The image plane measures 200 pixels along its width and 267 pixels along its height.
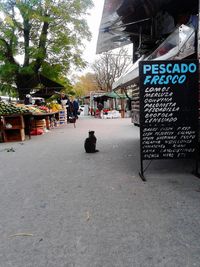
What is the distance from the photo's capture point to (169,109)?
411cm

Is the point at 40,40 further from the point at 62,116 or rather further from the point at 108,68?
the point at 108,68

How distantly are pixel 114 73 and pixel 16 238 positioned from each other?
44533mm

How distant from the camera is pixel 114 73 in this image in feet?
148

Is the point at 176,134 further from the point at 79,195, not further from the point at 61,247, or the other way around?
the point at 61,247

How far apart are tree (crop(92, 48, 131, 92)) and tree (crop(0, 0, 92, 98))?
25.3 m

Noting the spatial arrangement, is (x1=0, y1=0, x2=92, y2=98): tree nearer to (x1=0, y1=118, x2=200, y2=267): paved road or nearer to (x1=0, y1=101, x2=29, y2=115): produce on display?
(x1=0, y1=101, x2=29, y2=115): produce on display

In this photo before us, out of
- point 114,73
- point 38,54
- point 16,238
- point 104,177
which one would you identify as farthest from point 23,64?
point 114,73

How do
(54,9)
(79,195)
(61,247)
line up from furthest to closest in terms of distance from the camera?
1. (54,9)
2. (79,195)
3. (61,247)

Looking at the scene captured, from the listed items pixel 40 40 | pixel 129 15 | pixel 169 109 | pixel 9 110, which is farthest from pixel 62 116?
pixel 169 109

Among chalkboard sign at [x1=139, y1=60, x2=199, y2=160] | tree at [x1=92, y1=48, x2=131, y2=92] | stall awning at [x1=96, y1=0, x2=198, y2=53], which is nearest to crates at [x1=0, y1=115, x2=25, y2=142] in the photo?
stall awning at [x1=96, y1=0, x2=198, y2=53]

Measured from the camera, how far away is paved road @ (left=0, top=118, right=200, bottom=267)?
81.2 inches

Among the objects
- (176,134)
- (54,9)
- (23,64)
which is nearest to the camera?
(176,134)

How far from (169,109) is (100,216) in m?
2.26

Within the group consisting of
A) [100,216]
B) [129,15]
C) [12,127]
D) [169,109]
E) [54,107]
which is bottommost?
[100,216]
